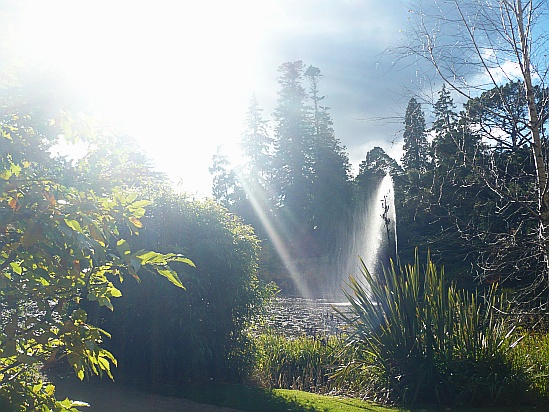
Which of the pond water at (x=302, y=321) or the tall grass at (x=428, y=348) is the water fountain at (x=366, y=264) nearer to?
the pond water at (x=302, y=321)

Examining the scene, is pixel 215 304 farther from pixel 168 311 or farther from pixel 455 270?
pixel 455 270

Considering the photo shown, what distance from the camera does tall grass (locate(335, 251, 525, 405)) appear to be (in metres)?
8.27

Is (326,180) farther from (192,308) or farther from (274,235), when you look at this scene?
(192,308)

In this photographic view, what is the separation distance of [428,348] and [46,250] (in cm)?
708

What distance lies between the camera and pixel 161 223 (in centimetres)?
1005

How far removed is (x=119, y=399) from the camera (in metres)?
8.43

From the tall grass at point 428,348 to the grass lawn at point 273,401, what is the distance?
379mm

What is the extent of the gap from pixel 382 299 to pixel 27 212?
24.0ft

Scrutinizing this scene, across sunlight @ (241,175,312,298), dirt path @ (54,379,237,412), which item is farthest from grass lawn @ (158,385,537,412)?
sunlight @ (241,175,312,298)

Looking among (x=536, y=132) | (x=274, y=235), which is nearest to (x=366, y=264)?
(x=536, y=132)

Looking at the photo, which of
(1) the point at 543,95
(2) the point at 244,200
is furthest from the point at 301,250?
(1) the point at 543,95

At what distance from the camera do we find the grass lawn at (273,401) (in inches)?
311

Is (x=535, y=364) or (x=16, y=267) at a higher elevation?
(x=16, y=267)

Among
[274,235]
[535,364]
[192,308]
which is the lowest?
[535,364]
